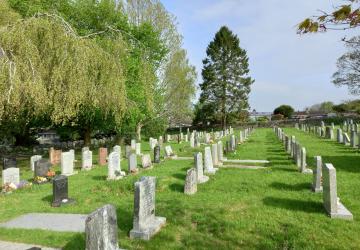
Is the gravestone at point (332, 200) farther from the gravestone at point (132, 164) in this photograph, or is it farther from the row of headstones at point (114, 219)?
the gravestone at point (132, 164)

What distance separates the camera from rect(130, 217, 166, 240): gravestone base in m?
6.21

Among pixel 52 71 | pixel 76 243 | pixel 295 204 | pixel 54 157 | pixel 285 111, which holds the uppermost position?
pixel 285 111

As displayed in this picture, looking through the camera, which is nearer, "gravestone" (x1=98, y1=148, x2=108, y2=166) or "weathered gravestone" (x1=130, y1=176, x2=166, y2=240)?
"weathered gravestone" (x1=130, y1=176, x2=166, y2=240)

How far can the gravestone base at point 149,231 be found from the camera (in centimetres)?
621

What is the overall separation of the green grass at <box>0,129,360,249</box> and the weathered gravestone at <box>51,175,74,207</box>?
30 cm

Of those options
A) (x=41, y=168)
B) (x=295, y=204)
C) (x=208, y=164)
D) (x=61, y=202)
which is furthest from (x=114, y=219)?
(x=41, y=168)

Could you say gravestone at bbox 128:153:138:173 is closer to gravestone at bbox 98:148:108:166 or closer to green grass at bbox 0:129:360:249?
green grass at bbox 0:129:360:249

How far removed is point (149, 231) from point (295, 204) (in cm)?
362

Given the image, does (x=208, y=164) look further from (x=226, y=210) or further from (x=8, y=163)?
(x=8, y=163)

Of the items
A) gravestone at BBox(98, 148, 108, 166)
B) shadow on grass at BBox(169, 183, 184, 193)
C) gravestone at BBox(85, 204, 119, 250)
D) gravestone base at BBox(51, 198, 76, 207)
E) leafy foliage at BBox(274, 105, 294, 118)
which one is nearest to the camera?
gravestone at BBox(85, 204, 119, 250)

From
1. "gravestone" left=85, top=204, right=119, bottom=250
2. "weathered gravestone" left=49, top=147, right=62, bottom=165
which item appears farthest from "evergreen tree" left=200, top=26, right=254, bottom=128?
"gravestone" left=85, top=204, right=119, bottom=250

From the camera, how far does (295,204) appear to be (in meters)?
8.04

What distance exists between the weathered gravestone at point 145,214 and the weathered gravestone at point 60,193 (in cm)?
317

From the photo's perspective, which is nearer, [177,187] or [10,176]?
[177,187]
